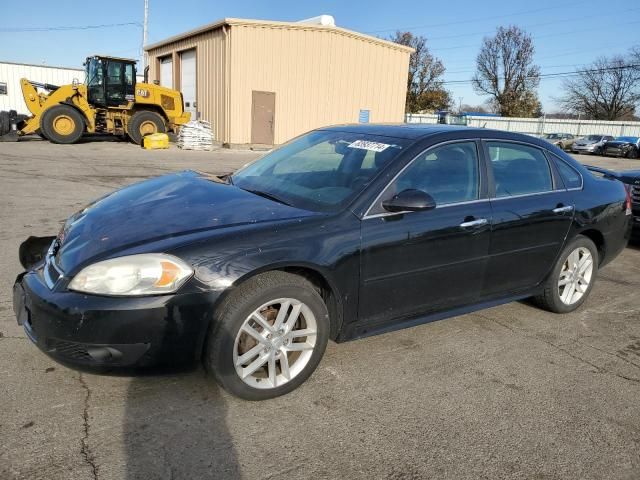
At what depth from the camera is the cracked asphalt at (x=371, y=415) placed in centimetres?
230

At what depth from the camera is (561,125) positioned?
47094mm

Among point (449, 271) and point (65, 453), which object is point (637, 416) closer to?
point (449, 271)

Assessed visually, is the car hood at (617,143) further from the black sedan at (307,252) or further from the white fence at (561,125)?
the black sedan at (307,252)

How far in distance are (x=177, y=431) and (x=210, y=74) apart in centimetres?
2381

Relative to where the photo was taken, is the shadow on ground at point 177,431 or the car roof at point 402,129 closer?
the shadow on ground at point 177,431

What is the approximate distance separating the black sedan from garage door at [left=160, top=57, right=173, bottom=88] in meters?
27.2

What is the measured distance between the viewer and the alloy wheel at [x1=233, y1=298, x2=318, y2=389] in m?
2.69

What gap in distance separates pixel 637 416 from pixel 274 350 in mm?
2048

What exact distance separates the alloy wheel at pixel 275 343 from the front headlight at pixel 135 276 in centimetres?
43

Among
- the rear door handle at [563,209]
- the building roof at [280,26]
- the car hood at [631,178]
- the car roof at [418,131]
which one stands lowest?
the rear door handle at [563,209]

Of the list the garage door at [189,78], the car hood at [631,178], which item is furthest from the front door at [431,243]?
the garage door at [189,78]

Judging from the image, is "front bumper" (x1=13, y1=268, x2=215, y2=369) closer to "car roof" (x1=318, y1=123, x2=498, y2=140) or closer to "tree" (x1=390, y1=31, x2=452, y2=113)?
"car roof" (x1=318, y1=123, x2=498, y2=140)

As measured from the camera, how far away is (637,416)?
9.39 ft

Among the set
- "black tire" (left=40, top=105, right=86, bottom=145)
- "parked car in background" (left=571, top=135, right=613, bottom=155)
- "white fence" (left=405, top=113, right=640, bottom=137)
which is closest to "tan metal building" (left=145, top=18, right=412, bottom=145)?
"black tire" (left=40, top=105, right=86, bottom=145)
